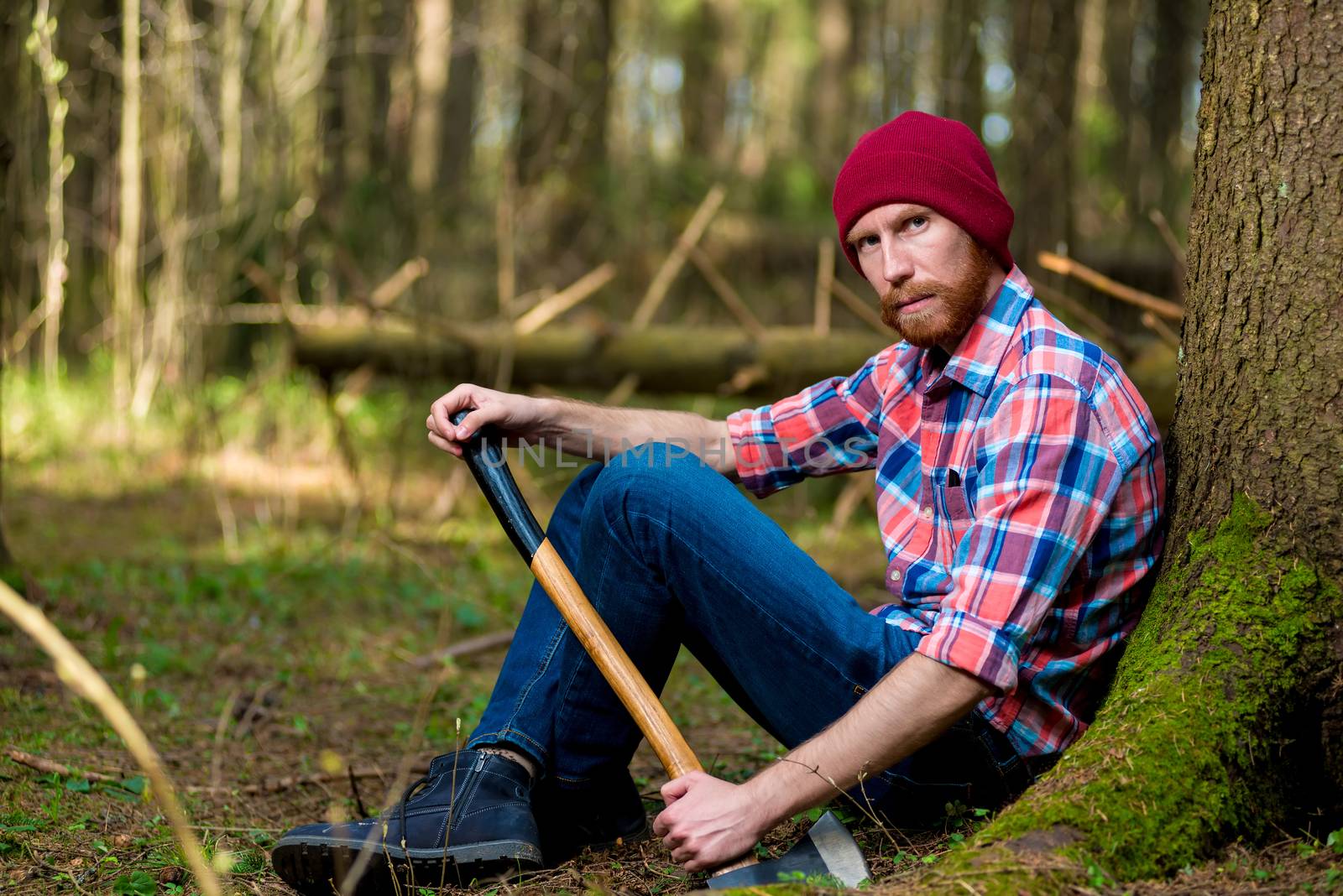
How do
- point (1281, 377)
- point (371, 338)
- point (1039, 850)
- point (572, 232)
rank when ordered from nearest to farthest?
1. point (1039, 850)
2. point (1281, 377)
3. point (371, 338)
4. point (572, 232)

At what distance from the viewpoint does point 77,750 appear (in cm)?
297

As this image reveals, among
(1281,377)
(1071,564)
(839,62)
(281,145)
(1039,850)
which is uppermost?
(839,62)

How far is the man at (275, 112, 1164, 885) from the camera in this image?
1928 mm

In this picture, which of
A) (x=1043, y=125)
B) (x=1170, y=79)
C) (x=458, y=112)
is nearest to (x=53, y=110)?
→ (x=1043, y=125)

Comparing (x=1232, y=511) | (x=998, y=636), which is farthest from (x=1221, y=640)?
(x=998, y=636)

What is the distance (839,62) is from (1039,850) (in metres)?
17.8

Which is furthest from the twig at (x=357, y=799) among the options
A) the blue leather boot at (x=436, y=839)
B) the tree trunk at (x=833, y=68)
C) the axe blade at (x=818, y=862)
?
the tree trunk at (x=833, y=68)

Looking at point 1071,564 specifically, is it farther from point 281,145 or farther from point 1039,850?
point 281,145

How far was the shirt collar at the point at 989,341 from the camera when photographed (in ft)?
7.03

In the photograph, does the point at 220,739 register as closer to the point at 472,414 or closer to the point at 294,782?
the point at 294,782

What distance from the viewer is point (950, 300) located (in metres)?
2.19

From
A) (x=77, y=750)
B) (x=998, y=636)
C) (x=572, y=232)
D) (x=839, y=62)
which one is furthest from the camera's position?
(x=839, y=62)

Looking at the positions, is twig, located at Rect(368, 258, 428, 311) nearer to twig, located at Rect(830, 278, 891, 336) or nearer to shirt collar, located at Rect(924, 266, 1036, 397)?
twig, located at Rect(830, 278, 891, 336)

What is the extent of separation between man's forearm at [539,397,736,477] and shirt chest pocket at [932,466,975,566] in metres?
0.61
